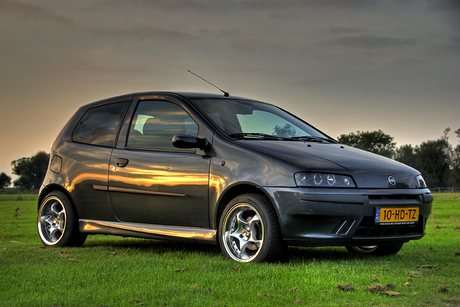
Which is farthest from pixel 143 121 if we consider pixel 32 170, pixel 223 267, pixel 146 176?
pixel 32 170

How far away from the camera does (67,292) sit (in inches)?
157

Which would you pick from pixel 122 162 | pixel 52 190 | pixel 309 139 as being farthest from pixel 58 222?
pixel 309 139

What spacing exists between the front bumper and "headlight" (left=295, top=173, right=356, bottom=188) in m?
0.05

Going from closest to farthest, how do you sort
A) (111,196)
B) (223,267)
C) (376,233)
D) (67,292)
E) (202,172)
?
1. (67,292)
2. (223,267)
3. (376,233)
4. (202,172)
5. (111,196)

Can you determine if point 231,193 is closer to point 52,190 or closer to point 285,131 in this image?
point 285,131

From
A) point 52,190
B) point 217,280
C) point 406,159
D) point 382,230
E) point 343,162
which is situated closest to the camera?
point 217,280

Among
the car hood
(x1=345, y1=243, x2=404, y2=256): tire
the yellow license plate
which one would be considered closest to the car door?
the car hood

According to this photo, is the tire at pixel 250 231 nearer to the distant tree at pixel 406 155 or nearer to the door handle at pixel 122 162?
the door handle at pixel 122 162

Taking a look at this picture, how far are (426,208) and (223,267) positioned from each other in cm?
222

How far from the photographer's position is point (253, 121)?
632 centimetres

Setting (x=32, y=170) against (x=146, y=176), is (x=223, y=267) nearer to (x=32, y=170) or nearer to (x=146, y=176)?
(x=146, y=176)

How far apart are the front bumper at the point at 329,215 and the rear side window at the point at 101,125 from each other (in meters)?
2.48

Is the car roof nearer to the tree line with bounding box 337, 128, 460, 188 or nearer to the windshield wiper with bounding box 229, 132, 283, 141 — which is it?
the windshield wiper with bounding box 229, 132, 283, 141

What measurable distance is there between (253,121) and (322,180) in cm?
154
